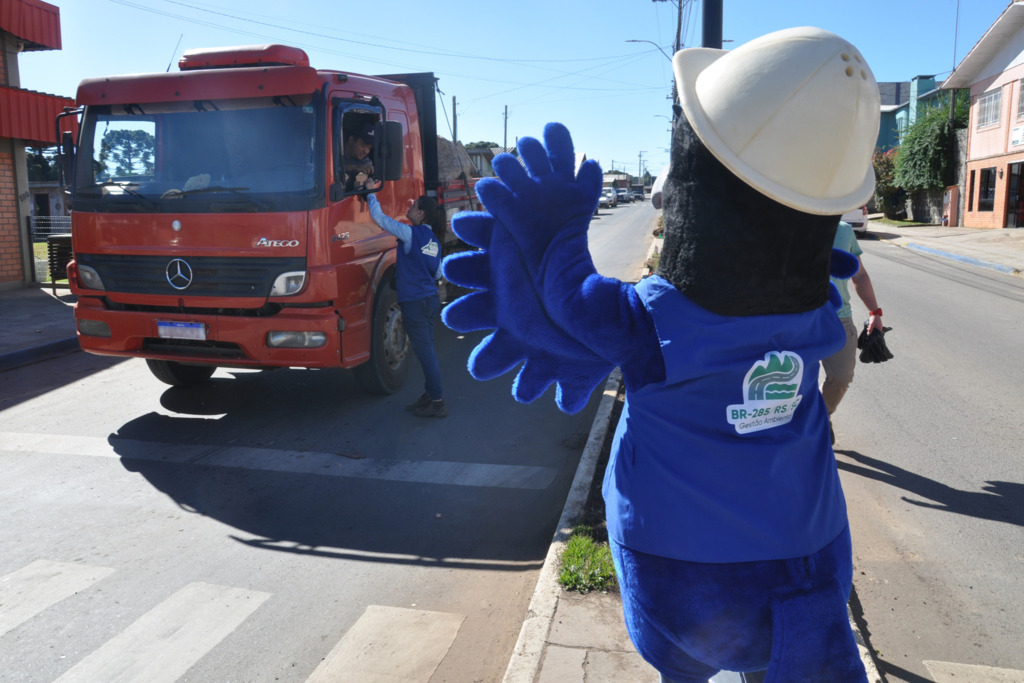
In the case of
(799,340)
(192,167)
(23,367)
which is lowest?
(23,367)

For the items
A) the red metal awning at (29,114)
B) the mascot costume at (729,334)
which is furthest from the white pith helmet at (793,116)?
the red metal awning at (29,114)

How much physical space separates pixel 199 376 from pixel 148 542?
3.48 meters

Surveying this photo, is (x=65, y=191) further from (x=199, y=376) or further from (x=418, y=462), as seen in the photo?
(x=418, y=462)

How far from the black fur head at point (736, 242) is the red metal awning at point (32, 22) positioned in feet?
50.8

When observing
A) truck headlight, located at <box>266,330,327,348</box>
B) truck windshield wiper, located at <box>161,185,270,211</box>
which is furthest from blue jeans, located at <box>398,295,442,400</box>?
truck windshield wiper, located at <box>161,185,270,211</box>

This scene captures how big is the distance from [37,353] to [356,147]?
523 cm

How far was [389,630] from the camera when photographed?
355 cm

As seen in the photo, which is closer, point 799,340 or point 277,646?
point 799,340

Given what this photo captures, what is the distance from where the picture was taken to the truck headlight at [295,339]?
19.7ft

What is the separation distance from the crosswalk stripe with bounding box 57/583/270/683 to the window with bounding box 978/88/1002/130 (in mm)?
34292

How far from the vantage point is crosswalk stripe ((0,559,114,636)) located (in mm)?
3668

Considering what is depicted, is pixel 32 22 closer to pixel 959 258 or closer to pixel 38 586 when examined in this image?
pixel 38 586

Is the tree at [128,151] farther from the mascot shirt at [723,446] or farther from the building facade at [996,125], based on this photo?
the building facade at [996,125]

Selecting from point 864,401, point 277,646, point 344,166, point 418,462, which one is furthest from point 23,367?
point 864,401
